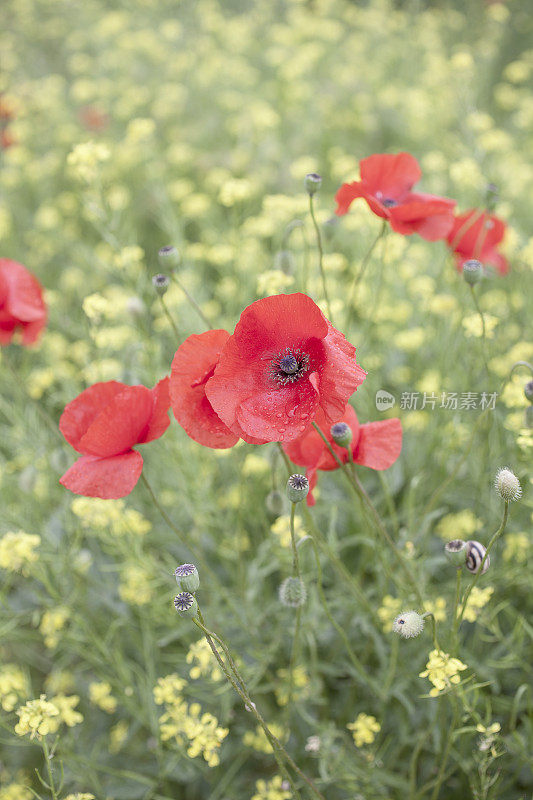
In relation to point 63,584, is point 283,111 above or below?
above

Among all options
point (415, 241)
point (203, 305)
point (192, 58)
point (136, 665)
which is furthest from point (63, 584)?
point (192, 58)

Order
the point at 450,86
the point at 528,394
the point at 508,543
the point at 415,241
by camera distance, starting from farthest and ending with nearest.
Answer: the point at 450,86 → the point at 415,241 → the point at 508,543 → the point at 528,394

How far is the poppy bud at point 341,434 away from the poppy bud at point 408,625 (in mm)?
305

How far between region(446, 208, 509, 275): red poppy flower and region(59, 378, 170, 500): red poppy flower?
996mm

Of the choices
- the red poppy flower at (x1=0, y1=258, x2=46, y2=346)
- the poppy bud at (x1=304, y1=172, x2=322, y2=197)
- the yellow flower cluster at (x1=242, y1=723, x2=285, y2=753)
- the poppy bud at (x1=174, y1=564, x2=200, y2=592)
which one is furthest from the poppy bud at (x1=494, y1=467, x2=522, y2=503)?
the red poppy flower at (x1=0, y1=258, x2=46, y2=346)

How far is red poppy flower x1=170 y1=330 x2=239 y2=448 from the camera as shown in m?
1.06

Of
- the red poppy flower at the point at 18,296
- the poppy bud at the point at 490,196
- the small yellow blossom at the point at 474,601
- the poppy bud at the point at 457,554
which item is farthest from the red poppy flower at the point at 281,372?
the red poppy flower at the point at 18,296

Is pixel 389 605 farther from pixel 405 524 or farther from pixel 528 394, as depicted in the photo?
pixel 528 394

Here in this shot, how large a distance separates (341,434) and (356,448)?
15 centimetres

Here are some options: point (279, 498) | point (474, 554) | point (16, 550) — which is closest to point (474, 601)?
point (474, 554)

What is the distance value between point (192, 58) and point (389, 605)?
14.8 ft

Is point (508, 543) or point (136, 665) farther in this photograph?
point (136, 665)

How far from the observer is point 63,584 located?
2035 mm

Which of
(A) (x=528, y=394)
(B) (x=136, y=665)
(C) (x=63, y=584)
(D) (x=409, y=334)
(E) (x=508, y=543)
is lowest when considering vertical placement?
(B) (x=136, y=665)
